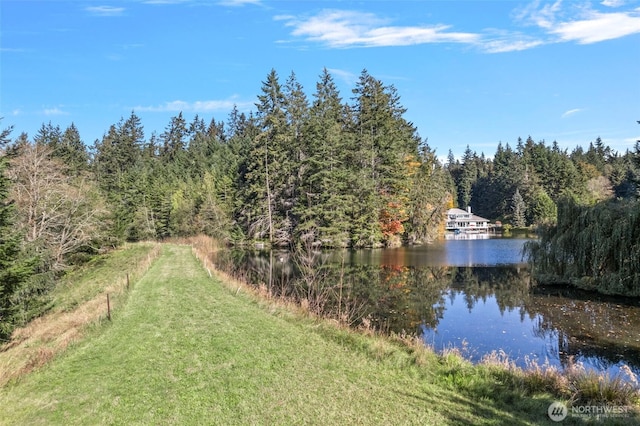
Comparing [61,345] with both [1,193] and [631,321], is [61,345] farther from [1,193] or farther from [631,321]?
[631,321]

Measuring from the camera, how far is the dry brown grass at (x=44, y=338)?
29.3 ft

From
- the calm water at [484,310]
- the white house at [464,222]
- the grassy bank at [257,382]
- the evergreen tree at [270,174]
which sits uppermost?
the evergreen tree at [270,174]

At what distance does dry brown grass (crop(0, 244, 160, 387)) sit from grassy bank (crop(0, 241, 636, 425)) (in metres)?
0.48

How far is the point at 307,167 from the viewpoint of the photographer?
145ft

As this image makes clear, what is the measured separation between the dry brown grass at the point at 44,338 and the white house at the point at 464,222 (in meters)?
70.0

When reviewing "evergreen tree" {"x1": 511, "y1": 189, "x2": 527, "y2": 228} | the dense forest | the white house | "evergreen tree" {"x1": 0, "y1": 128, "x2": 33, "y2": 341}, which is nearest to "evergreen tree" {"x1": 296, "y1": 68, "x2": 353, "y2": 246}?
the dense forest

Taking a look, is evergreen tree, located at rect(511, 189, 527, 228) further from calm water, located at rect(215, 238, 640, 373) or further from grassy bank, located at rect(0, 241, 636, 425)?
grassy bank, located at rect(0, 241, 636, 425)

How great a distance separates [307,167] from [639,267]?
1270 inches

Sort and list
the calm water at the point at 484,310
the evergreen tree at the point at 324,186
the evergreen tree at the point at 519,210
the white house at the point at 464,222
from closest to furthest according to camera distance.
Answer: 1. the calm water at the point at 484,310
2. the evergreen tree at the point at 324,186
3. the evergreen tree at the point at 519,210
4. the white house at the point at 464,222

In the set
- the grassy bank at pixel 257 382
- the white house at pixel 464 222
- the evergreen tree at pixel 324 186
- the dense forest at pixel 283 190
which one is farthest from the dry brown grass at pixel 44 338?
the white house at pixel 464 222

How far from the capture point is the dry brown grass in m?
8.95

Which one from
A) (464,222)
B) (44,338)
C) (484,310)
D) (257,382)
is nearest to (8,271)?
(44,338)

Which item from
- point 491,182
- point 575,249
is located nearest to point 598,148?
point 491,182

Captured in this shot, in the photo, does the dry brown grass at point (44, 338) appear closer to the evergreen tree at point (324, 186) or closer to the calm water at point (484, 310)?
the calm water at point (484, 310)
